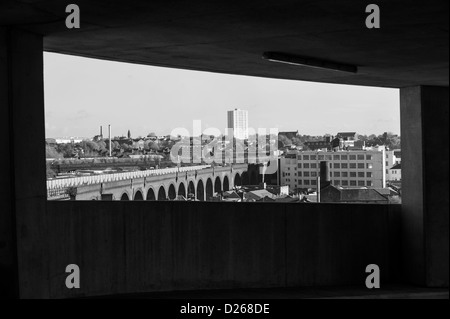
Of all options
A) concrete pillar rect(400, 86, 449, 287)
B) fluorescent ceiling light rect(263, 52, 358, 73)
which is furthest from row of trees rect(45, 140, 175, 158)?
fluorescent ceiling light rect(263, 52, 358, 73)

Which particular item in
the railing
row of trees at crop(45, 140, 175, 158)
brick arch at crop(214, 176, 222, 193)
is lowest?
brick arch at crop(214, 176, 222, 193)

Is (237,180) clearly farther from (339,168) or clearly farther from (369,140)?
(369,140)

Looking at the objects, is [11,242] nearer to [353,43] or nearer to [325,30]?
[325,30]

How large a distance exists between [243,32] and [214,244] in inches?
235

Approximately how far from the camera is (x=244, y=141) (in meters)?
18.7

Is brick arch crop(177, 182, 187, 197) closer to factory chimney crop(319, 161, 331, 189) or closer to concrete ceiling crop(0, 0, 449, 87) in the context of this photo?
factory chimney crop(319, 161, 331, 189)

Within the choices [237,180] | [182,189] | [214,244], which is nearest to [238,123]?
[237,180]

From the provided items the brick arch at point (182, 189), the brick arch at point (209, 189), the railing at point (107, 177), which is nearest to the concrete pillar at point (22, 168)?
the railing at point (107, 177)

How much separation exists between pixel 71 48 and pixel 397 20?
5255mm

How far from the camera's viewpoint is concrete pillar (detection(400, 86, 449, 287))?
14070mm

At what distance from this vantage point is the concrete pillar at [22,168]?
8.15 meters

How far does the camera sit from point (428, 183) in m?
14.1

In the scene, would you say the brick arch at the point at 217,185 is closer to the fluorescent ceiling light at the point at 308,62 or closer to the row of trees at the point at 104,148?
the row of trees at the point at 104,148

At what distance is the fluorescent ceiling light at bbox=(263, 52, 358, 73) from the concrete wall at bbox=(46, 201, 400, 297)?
12.4 ft
